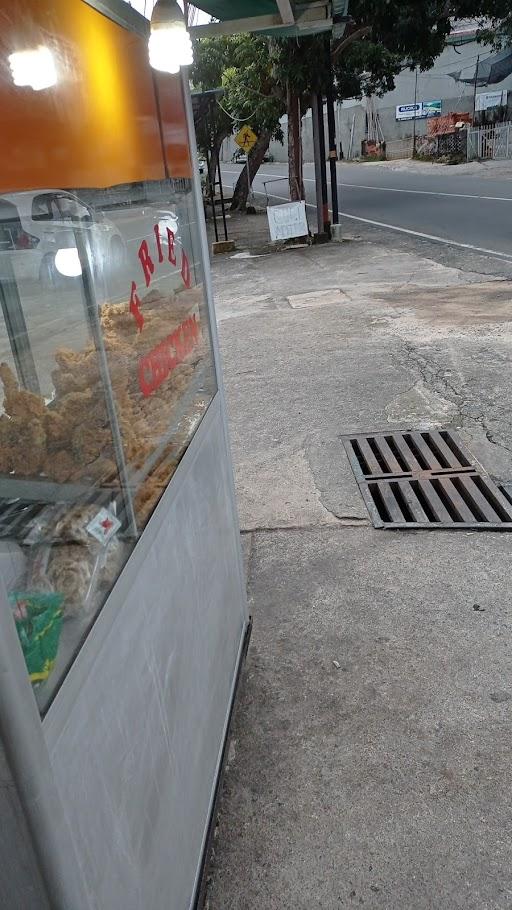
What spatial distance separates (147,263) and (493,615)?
2149mm

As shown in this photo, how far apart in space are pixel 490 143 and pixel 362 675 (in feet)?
128

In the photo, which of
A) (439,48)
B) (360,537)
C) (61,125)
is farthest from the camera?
(439,48)

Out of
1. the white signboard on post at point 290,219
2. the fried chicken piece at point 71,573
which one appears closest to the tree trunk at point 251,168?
the white signboard on post at point 290,219

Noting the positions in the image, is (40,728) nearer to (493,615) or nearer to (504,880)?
(504,880)

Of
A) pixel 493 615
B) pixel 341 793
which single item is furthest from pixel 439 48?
pixel 341 793

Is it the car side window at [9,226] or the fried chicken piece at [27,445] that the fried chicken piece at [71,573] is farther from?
the car side window at [9,226]

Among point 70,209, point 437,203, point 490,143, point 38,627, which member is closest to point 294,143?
point 437,203

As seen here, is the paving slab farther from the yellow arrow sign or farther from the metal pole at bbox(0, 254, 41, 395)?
the yellow arrow sign

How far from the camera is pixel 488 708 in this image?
2492 millimetres

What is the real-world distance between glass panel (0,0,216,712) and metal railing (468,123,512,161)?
38.2 meters

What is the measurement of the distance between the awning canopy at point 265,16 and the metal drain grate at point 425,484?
2522mm

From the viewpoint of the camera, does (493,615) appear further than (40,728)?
Yes

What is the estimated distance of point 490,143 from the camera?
35.4 meters

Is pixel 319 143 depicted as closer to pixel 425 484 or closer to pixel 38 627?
pixel 425 484
